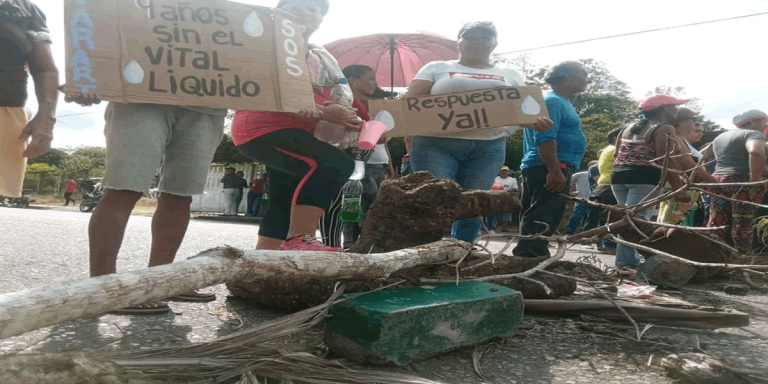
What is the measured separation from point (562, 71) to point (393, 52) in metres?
2.62

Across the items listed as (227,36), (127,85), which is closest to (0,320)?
(127,85)

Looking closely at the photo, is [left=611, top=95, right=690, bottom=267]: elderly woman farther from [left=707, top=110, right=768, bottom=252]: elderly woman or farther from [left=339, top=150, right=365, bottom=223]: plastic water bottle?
[left=339, top=150, right=365, bottom=223]: plastic water bottle

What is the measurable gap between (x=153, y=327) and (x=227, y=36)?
130cm

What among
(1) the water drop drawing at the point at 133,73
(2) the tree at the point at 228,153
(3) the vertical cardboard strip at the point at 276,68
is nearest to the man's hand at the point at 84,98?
(1) the water drop drawing at the point at 133,73

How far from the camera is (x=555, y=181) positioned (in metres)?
3.86

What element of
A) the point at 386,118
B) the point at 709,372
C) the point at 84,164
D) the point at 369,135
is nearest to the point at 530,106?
the point at 386,118

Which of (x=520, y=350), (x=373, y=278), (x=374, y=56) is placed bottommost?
(x=520, y=350)

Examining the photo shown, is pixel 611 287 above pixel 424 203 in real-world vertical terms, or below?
below

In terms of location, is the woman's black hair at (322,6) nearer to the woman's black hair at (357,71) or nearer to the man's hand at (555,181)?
the woman's black hair at (357,71)

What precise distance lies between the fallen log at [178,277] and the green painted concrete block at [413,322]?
0.12 meters

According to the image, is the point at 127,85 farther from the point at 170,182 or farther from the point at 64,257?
the point at 64,257

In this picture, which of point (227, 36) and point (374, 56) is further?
point (374, 56)

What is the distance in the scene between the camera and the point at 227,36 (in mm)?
2607

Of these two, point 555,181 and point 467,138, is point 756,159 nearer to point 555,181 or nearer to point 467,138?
point 555,181
